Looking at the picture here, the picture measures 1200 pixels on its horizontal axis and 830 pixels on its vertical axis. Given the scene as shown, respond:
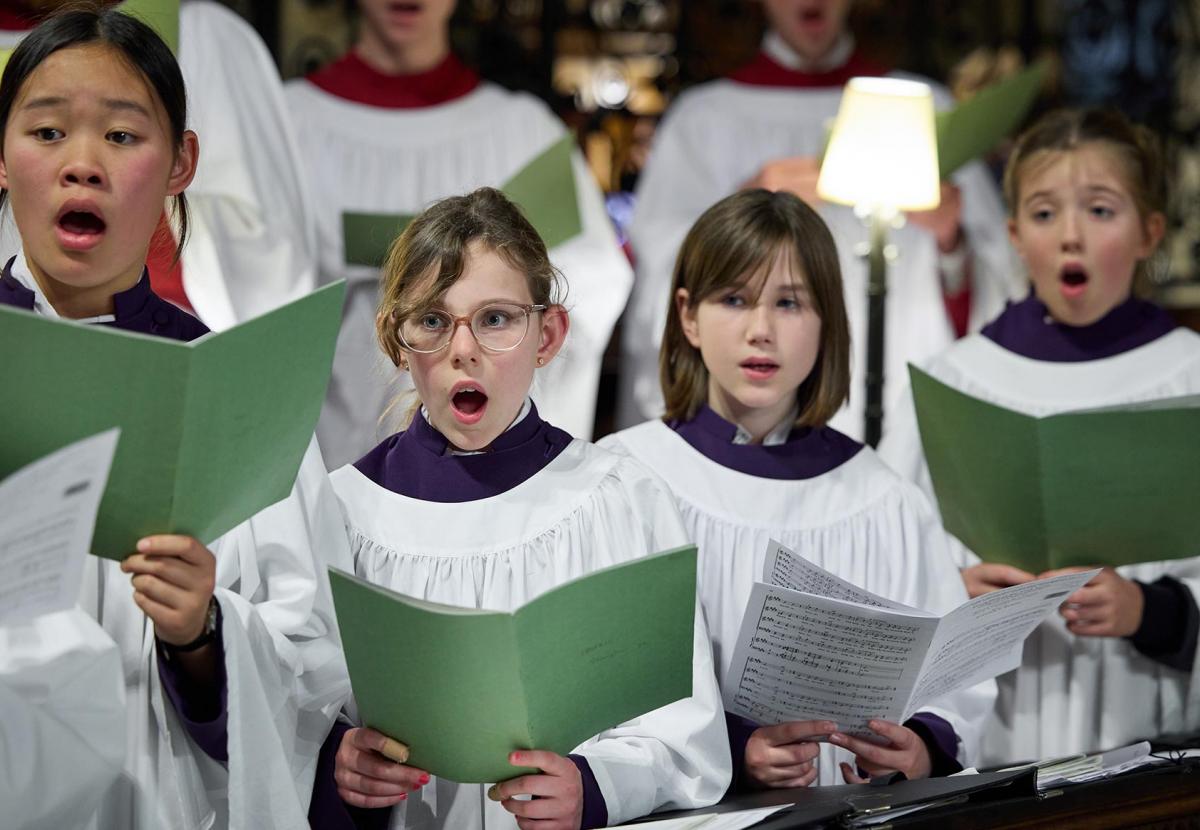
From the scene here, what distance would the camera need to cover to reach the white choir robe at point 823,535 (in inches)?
122

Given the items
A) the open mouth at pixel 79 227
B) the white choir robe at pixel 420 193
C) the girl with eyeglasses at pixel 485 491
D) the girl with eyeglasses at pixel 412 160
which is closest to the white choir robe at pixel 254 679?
the girl with eyeglasses at pixel 485 491

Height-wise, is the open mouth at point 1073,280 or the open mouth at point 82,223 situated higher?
the open mouth at point 1073,280

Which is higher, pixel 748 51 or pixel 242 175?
pixel 748 51

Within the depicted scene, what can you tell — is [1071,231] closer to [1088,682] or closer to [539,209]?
[1088,682]

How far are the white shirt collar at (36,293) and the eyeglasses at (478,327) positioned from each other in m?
0.46

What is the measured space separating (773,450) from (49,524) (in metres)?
1.58

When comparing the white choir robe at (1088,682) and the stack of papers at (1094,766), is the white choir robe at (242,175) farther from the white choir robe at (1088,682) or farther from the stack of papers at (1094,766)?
the stack of papers at (1094,766)

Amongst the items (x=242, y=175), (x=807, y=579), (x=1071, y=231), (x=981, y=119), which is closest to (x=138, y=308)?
(x=807, y=579)

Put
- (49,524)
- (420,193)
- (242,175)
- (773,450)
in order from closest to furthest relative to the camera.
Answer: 1. (49,524)
2. (773,450)
3. (242,175)
4. (420,193)

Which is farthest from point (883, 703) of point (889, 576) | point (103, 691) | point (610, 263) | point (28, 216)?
point (610, 263)

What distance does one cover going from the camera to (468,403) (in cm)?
270

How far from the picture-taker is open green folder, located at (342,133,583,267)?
397 cm

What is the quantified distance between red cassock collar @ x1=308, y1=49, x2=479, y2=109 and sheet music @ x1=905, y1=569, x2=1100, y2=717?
301 centimetres

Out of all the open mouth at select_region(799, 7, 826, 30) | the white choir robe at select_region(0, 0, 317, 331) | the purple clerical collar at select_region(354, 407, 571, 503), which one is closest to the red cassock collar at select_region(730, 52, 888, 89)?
the open mouth at select_region(799, 7, 826, 30)
